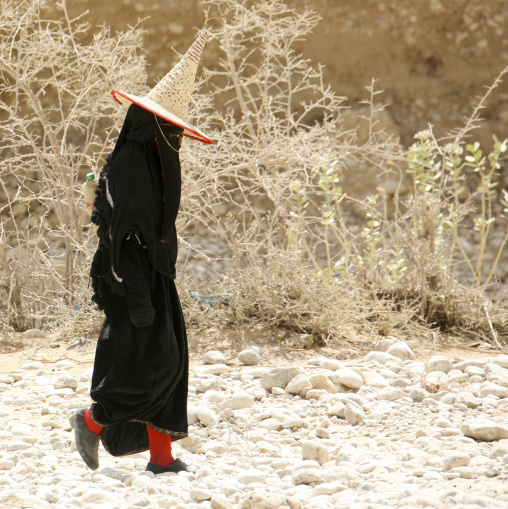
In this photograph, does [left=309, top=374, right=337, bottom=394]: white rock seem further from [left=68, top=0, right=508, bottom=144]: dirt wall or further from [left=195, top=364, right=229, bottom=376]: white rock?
[left=68, top=0, right=508, bottom=144]: dirt wall

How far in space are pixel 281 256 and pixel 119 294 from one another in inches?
89.5

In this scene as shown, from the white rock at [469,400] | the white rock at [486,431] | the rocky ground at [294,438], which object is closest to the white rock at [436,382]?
the rocky ground at [294,438]

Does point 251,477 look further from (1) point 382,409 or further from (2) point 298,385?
(2) point 298,385

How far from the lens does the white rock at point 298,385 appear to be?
377 centimetres

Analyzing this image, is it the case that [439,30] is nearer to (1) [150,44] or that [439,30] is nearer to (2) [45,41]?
(1) [150,44]

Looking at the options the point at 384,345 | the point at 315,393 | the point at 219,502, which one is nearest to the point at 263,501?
the point at 219,502

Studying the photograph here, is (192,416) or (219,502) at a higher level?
(219,502)

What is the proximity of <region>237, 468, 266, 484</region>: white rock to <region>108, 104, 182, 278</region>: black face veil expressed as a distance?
0.81 meters

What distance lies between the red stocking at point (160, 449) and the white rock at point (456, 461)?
3.45ft

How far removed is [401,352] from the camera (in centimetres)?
450

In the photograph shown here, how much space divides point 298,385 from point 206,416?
22.9 inches

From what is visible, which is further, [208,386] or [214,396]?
[208,386]

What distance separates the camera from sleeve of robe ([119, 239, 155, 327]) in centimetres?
265

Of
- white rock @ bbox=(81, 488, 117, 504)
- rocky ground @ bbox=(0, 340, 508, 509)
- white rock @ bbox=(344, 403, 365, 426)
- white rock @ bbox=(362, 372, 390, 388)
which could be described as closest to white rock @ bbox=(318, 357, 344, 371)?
rocky ground @ bbox=(0, 340, 508, 509)
